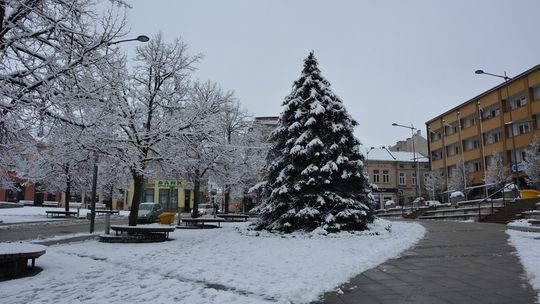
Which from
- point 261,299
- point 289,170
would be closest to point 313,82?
point 289,170

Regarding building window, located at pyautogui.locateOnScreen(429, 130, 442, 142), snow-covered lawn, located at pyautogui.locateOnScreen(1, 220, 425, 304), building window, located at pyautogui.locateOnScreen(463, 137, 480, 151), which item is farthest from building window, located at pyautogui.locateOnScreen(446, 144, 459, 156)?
snow-covered lawn, located at pyautogui.locateOnScreen(1, 220, 425, 304)

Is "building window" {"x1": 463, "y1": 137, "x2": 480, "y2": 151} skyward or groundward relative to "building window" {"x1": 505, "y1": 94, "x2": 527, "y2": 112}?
groundward

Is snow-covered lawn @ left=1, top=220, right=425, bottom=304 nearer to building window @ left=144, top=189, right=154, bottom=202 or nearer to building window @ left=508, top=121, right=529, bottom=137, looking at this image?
building window @ left=508, top=121, right=529, bottom=137

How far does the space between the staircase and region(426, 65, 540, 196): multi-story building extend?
51.8 feet

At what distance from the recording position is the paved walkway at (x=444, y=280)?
6266mm

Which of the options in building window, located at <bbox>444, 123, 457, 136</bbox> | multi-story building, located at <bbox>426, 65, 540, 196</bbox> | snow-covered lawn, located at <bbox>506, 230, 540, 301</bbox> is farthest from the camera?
building window, located at <bbox>444, 123, 457, 136</bbox>

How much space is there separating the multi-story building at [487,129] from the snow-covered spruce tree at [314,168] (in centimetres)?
2669

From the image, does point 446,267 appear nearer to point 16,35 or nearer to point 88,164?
point 16,35

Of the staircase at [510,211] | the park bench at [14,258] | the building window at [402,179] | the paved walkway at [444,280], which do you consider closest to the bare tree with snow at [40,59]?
the park bench at [14,258]

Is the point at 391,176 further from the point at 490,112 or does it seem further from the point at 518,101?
the point at 518,101

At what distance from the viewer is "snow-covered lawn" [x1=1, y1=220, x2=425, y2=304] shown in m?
6.61

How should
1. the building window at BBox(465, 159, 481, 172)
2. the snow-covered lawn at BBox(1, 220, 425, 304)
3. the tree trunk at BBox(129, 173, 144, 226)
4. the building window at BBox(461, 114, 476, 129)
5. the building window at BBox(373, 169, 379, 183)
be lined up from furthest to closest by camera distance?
1. the building window at BBox(373, 169, 379, 183)
2. the building window at BBox(461, 114, 476, 129)
3. the building window at BBox(465, 159, 481, 172)
4. the tree trunk at BBox(129, 173, 144, 226)
5. the snow-covered lawn at BBox(1, 220, 425, 304)

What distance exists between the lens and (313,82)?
61.5 feet

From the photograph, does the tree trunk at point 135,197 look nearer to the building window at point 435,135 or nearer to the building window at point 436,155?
the building window at point 436,155
